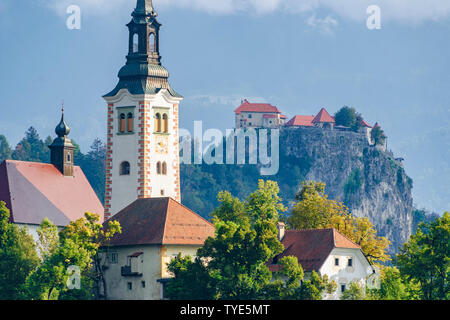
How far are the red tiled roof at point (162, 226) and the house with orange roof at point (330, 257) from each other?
17.3 ft

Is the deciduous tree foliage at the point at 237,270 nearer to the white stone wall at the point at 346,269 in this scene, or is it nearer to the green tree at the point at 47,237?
the white stone wall at the point at 346,269

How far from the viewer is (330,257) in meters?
87.1

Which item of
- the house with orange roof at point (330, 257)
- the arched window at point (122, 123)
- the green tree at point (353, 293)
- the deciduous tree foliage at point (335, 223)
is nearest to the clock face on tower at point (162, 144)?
the arched window at point (122, 123)

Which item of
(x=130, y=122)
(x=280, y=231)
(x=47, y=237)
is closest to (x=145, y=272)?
(x=47, y=237)

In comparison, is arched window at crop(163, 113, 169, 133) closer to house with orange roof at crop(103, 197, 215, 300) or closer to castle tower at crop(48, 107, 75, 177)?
castle tower at crop(48, 107, 75, 177)

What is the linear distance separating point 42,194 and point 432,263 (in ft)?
106

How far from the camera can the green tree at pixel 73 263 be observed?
84625mm

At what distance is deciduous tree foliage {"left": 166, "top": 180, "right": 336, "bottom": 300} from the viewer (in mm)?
80562

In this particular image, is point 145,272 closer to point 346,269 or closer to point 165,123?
point 346,269

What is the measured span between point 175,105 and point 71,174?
12871 mm

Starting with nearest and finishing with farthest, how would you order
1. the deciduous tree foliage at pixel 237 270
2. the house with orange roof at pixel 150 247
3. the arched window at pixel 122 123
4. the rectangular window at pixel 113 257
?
the deciduous tree foliage at pixel 237 270 < the house with orange roof at pixel 150 247 < the rectangular window at pixel 113 257 < the arched window at pixel 122 123

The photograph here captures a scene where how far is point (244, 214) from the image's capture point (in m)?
104
